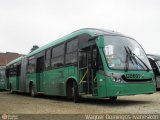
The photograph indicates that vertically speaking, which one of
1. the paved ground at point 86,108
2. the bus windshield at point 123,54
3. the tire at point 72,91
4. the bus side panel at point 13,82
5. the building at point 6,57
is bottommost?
the paved ground at point 86,108

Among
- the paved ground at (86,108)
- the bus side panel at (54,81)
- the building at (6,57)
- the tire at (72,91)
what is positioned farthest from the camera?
the building at (6,57)

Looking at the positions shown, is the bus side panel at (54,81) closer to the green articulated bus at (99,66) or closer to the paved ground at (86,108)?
the green articulated bus at (99,66)

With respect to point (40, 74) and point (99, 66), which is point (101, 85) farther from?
point (40, 74)

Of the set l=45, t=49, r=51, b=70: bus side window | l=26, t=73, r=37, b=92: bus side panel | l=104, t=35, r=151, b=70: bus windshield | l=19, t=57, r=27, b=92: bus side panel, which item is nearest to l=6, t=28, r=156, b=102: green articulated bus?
l=104, t=35, r=151, b=70: bus windshield

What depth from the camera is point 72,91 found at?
15.1 meters

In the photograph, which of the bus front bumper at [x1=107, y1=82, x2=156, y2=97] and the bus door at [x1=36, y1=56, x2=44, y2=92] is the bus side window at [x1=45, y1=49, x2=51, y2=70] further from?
the bus front bumper at [x1=107, y1=82, x2=156, y2=97]

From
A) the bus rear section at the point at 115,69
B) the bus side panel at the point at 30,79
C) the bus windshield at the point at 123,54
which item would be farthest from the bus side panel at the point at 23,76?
the bus windshield at the point at 123,54

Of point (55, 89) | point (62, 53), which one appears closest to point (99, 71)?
point (62, 53)

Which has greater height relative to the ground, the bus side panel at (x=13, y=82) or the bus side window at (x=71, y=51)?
the bus side window at (x=71, y=51)

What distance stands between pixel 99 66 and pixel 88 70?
0.73 metres

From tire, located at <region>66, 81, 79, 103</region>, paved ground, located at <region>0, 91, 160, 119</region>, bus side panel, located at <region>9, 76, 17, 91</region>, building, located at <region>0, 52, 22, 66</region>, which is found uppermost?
building, located at <region>0, 52, 22, 66</region>

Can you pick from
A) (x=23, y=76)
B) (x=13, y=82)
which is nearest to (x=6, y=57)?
(x=13, y=82)

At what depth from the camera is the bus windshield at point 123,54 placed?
12430 millimetres

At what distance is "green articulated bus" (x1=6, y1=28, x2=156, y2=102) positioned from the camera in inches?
480
